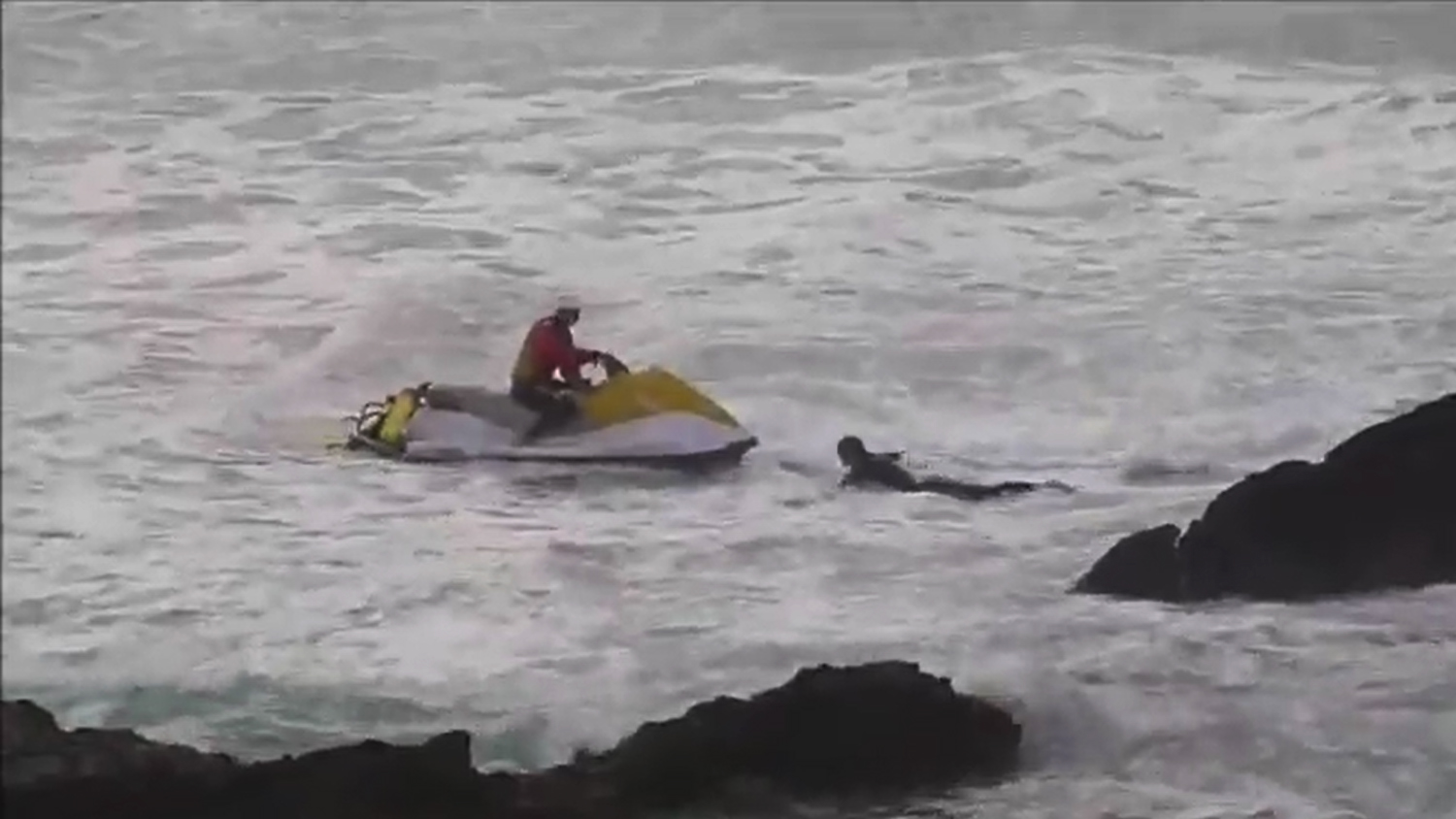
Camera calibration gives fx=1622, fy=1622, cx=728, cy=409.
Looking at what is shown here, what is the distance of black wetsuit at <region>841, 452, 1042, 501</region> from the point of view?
1688mm

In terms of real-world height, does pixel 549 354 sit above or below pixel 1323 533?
above

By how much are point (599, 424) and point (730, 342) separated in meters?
0.16

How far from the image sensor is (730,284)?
5.48 ft

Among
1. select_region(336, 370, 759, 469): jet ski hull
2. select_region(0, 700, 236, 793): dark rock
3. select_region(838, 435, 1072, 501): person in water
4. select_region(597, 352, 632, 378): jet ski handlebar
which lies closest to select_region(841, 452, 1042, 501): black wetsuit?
select_region(838, 435, 1072, 501): person in water

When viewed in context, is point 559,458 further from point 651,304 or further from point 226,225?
point 226,225

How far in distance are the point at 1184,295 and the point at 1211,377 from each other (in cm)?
9

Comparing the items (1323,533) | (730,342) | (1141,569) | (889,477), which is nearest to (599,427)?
(730,342)

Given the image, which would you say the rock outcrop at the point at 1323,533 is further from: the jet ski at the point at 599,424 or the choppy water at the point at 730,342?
the jet ski at the point at 599,424

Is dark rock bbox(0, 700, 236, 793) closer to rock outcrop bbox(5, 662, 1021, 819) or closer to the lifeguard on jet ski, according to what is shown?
rock outcrop bbox(5, 662, 1021, 819)

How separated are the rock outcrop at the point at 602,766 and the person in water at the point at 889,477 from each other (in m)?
0.19

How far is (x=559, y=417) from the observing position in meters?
1.65

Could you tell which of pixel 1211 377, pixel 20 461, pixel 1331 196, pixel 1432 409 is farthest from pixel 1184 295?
pixel 20 461

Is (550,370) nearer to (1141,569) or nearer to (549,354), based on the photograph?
(549,354)

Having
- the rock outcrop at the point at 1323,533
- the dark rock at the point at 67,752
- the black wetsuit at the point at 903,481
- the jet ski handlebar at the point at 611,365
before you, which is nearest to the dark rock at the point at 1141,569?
the rock outcrop at the point at 1323,533
